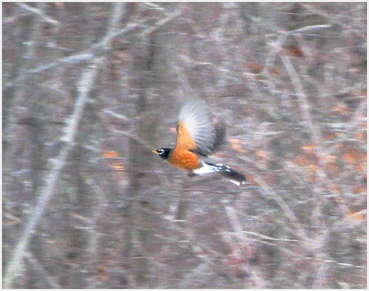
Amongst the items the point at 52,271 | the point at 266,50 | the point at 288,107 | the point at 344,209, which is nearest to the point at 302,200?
the point at 344,209

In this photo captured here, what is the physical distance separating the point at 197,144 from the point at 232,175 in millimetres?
375

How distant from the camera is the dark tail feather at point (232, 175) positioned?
16.5ft

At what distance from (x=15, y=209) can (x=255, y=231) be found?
185cm

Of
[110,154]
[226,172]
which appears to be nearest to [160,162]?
[110,154]

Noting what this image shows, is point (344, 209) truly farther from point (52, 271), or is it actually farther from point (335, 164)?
point (52, 271)

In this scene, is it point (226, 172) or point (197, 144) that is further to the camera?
point (226, 172)

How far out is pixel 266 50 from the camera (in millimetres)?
5773

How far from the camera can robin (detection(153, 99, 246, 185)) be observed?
4.81m

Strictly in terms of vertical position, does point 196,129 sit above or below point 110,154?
above

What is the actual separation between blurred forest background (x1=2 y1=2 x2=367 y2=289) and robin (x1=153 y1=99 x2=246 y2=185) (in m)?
0.18

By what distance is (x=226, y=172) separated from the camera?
5.05 meters

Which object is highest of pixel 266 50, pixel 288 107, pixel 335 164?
pixel 266 50

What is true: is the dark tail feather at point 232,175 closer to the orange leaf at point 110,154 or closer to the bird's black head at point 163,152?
the bird's black head at point 163,152

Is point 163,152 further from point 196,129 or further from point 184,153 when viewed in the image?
point 196,129
